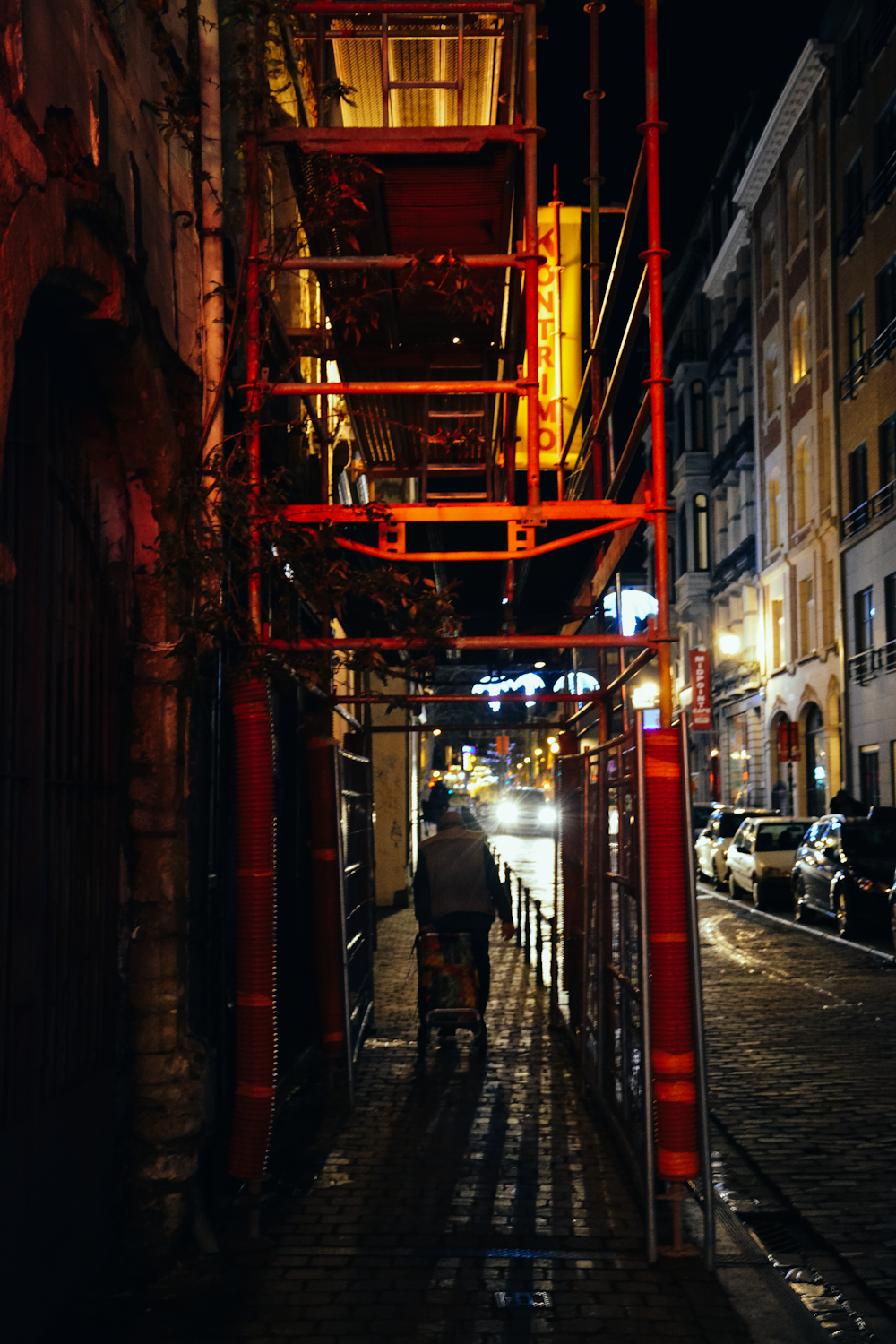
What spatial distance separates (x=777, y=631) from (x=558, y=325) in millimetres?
29184

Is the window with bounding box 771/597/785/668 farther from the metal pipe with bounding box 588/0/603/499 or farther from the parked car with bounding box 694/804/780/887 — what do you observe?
the metal pipe with bounding box 588/0/603/499

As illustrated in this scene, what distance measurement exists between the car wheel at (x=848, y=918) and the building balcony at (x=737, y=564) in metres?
27.9

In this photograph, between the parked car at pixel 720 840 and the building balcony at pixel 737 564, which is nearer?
the parked car at pixel 720 840

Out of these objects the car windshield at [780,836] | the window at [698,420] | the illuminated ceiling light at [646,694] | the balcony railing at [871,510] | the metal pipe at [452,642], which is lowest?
the car windshield at [780,836]

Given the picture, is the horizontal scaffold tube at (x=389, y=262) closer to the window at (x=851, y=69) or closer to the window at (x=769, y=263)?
the window at (x=851, y=69)

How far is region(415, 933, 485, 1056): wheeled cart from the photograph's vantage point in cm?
974

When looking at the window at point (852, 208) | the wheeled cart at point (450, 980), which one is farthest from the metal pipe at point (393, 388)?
the window at point (852, 208)

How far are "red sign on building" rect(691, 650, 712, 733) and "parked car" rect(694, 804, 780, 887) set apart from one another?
16.9 metres

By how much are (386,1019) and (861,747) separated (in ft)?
74.2

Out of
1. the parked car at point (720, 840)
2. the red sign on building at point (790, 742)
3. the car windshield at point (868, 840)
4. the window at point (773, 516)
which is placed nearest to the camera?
the car windshield at point (868, 840)

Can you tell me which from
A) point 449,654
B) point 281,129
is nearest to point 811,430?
point 449,654

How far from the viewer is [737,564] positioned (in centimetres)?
4731

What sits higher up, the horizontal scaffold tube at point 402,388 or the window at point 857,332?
the window at point 857,332

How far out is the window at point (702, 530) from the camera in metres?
53.3
